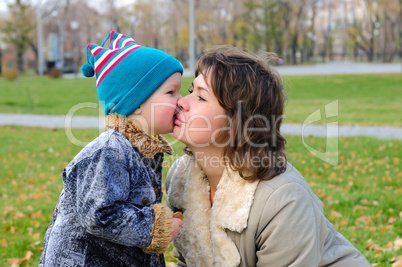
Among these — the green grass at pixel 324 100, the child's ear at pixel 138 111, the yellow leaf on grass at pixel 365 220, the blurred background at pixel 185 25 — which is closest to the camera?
the child's ear at pixel 138 111

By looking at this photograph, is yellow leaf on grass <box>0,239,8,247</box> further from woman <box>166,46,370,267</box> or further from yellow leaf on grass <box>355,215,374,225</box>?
yellow leaf on grass <box>355,215,374,225</box>

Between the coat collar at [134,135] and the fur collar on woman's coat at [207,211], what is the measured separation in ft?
1.04

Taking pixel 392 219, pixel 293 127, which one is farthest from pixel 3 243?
pixel 293 127

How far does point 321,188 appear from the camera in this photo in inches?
193

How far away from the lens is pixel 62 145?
25.5ft

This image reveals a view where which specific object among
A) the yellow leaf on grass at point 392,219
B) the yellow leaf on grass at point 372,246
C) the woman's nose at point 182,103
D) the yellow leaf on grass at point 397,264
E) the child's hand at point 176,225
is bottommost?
the yellow leaf on grass at point 372,246

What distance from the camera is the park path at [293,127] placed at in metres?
8.01

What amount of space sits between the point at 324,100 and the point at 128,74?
12.3 metres

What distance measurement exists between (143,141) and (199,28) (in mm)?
50706

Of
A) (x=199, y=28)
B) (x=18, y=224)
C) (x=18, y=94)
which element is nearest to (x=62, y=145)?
(x=18, y=224)

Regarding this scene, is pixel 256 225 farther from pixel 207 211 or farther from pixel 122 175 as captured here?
pixel 122 175

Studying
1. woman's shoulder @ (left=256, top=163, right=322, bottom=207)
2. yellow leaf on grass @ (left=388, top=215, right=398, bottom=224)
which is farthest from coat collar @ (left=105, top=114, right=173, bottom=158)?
yellow leaf on grass @ (left=388, top=215, right=398, bottom=224)

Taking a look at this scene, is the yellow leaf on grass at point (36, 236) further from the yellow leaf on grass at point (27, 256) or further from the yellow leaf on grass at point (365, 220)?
the yellow leaf on grass at point (365, 220)

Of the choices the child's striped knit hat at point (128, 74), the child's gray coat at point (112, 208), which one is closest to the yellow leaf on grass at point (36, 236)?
the child's gray coat at point (112, 208)
